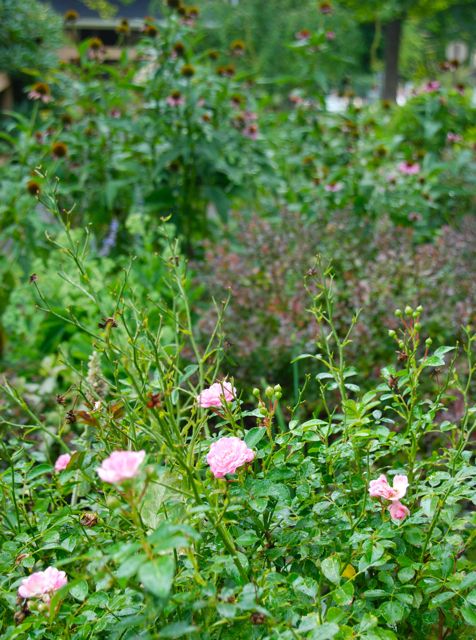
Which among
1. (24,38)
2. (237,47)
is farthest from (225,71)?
(24,38)

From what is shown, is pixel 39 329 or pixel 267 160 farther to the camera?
pixel 267 160

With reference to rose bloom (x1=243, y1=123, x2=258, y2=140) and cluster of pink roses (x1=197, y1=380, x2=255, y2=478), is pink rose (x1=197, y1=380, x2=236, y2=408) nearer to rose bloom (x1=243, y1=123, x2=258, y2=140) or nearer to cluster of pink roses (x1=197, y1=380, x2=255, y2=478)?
cluster of pink roses (x1=197, y1=380, x2=255, y2=478)

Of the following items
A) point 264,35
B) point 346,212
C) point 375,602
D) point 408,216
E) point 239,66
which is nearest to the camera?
point 375,602

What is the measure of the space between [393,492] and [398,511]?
0.04 metres

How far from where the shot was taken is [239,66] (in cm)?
1441

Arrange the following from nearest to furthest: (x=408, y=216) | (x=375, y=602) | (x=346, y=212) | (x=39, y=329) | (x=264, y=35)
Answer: (x=375, y=602), (x=39, y=329), (x=346, y=212), (x=408, y=216), (x=264, y=35)

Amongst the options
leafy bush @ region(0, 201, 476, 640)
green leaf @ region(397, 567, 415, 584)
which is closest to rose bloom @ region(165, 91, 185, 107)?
leafy bush @ region(0, 201, 476, 640)

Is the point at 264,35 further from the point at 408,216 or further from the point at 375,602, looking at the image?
the point at 375,602

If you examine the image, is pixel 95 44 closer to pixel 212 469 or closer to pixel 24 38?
pixel 212 469

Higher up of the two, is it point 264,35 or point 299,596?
point 299,596

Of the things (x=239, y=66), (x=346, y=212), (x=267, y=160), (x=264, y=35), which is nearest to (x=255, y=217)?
(x=346, y=212)

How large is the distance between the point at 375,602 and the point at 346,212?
2278 millimetres

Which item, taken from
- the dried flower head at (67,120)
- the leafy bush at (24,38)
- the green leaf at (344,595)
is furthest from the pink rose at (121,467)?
the leafy bush at (24,38)

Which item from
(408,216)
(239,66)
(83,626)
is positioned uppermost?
(83,626)
